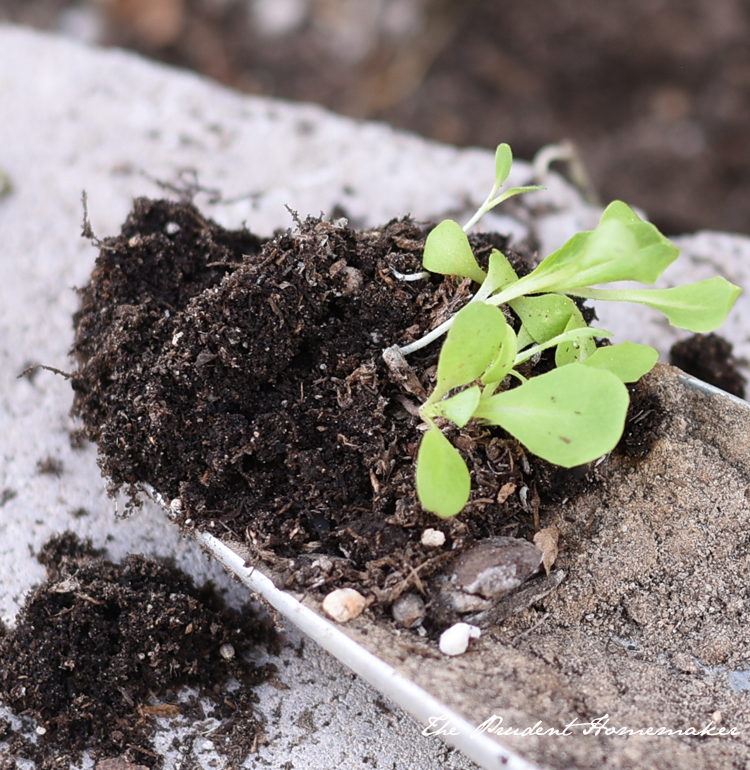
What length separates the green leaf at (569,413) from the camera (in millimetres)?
827

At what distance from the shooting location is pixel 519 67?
2586 millimetres

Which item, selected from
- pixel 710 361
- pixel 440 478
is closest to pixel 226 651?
pixel 440 478

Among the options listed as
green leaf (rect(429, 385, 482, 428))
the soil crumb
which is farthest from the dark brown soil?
the soil crumb

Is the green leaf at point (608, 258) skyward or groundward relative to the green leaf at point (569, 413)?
skyward

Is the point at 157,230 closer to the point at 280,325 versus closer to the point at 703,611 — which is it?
the point at 280,325

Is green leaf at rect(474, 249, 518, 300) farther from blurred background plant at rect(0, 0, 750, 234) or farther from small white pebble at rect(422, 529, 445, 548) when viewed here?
blurred background plant at rect(0, 0, 750, 234)

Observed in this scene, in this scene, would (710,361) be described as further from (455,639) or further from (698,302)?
(455,639)

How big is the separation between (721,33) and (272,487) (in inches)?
92.0

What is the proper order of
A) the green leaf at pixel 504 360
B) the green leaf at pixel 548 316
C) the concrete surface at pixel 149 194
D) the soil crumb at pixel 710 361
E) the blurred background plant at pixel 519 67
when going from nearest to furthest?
1. the green leaf at pixel 504 360
2. the green leaf at pixel 548 316
3. the concrete surface at pixel 149 194
4. the soil crumb at pixel 710 361
5. the blurred background plant at pixel 519 67

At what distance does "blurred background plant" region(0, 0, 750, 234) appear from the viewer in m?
2.44

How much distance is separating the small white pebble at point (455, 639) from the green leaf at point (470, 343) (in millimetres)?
289

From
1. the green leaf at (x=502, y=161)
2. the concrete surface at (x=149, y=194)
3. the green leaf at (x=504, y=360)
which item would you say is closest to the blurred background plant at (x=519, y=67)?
the concrete surface at (x=149, y=194)

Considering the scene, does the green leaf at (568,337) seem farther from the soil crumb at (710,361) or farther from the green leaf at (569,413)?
the soil crumb at (710,361)

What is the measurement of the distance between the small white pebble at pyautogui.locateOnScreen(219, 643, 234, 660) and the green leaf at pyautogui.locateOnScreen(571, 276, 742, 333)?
75cm
